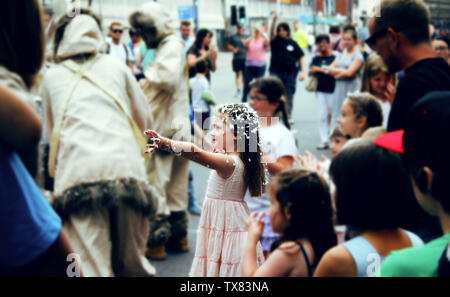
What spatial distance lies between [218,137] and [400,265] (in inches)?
20.8

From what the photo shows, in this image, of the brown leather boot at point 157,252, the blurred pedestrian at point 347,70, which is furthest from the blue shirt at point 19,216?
the blurred pedestrian at point 347,70

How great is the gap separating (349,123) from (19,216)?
2739 mm

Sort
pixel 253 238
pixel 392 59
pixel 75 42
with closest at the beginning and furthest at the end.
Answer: pixel 253 238, pixel 392 59, pixel 75 42

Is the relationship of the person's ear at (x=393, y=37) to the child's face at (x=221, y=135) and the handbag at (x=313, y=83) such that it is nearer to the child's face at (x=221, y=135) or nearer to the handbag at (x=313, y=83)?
the child's face at (x=221, y=135)

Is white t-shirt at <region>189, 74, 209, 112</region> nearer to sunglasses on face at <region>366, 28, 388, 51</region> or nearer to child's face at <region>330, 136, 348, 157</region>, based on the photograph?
child's face at <region>330, 136, 348, 157</region>

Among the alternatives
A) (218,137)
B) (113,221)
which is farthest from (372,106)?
(218,137)

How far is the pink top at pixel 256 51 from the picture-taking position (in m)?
11.1

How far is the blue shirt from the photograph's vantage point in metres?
1.18

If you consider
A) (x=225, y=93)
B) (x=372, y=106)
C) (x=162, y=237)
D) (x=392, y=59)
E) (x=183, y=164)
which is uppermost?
(x=392, y=59)

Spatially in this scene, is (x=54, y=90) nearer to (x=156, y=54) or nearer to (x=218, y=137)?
(x=156, y=54)

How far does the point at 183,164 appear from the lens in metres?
4.84

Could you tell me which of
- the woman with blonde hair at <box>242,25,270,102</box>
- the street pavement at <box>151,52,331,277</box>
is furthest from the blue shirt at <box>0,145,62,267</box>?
the woman with blonde hair at <box>242,25,270,102</box>

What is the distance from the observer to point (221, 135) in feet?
4.86

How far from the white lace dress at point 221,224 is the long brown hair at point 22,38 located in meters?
0.60
